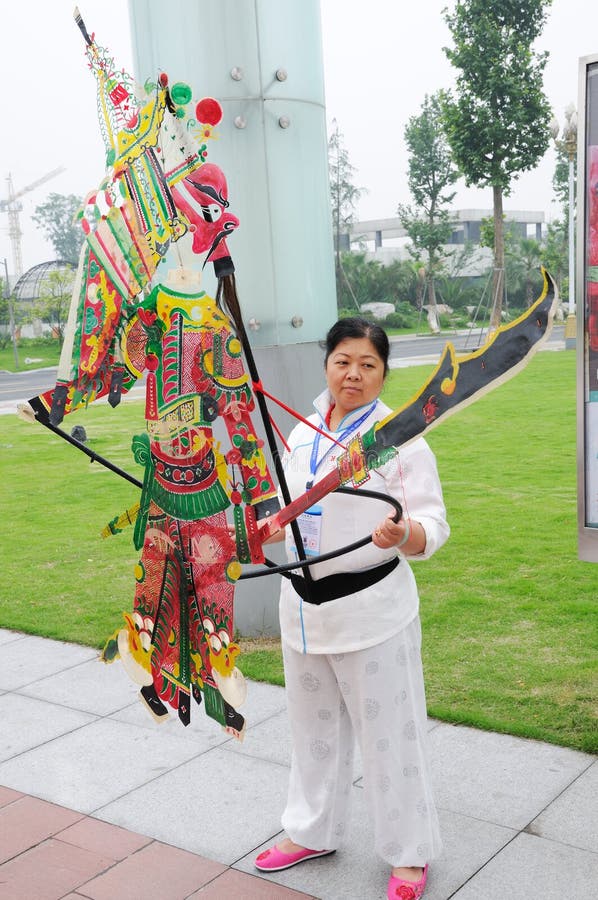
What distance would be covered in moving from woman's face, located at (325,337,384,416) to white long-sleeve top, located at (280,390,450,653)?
0.12 feet

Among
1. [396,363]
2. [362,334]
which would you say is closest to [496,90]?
[396,363]

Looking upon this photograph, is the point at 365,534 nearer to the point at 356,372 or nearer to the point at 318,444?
the point at 318,444

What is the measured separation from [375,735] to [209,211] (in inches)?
54.3

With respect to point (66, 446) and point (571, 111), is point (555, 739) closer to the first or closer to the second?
point (66, 446)

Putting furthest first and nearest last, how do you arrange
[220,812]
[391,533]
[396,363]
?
[396,363] → [220,812] → [391,533]

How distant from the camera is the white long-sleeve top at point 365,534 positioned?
2352mm

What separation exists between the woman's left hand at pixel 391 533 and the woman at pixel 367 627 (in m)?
0.08

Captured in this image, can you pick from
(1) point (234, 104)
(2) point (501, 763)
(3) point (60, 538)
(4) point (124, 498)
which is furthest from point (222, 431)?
(4) point (124, 498)

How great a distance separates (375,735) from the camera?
8.07ft

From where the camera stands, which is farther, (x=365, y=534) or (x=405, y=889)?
(x=405, y=889)

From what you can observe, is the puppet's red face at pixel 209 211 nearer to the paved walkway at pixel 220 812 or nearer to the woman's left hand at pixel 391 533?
the woman's left hand at pixel 391 533

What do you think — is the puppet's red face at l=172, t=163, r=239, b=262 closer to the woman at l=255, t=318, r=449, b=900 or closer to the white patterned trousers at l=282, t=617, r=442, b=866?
the woman at l=255, t=318, r=449, b=900

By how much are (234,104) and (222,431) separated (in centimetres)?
149

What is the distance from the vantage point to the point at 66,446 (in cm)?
1155
